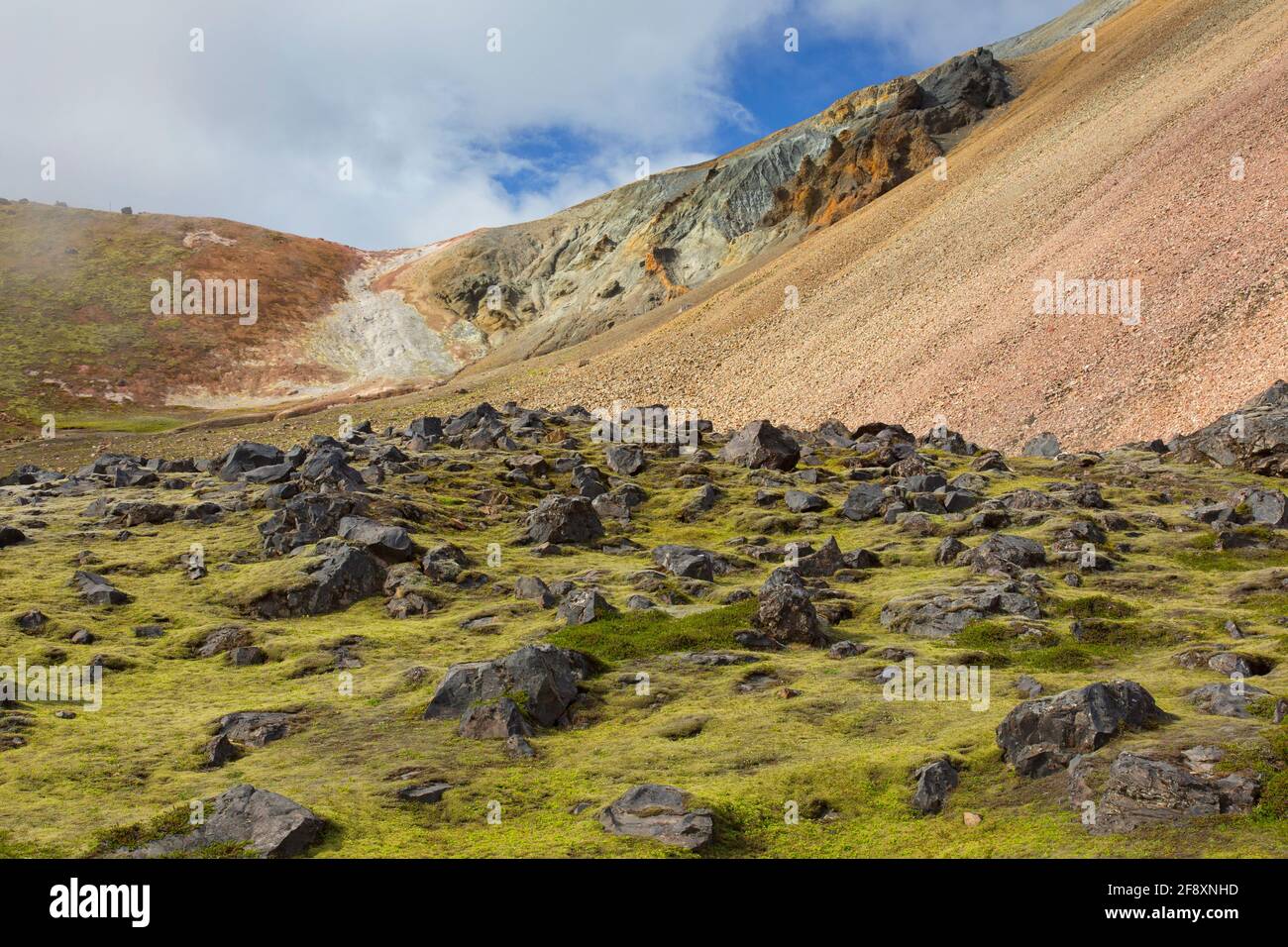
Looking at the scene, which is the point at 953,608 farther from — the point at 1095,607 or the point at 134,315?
the point at 134,315

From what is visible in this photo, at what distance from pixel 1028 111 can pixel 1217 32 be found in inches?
720

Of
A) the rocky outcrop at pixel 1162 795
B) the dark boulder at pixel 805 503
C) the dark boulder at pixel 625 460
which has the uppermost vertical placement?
the dark boulder at pixel 625 460

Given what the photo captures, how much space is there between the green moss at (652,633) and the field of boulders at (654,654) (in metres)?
0.08

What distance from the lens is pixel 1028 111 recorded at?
3853 inches

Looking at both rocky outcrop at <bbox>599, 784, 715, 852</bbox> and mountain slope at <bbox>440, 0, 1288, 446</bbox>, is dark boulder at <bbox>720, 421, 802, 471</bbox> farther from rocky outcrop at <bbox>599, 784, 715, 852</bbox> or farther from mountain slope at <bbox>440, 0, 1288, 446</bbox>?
rocky outcrop at <bbox>599, 784, 715, 852</bbox>

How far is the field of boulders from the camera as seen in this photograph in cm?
1252

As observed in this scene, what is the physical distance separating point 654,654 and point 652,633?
2.78 ft

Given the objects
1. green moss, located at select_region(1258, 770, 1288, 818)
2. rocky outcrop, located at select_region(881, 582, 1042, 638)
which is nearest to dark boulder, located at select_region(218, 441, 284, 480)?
rocky outcrop, located at select_region(881, 582, 1042, 638)

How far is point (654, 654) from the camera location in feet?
65.6

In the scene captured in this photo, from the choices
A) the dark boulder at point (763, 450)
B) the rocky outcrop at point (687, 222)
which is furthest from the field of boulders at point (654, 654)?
the rocky outcrop at point (687, 222)

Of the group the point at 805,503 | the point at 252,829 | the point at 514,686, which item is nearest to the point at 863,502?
the point at 805,503

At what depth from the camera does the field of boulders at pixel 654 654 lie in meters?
→ 12.5

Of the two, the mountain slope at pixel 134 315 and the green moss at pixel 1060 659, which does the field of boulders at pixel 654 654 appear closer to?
the green moss at pixel 1060 659

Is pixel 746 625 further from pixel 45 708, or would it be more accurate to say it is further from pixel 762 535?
pixel 45 708
